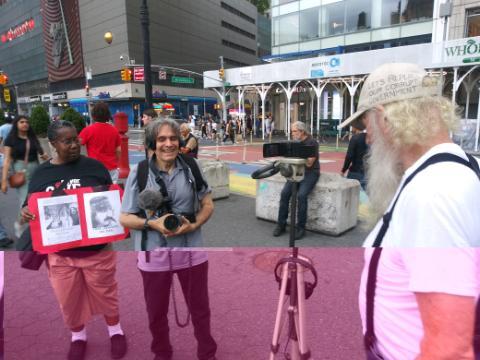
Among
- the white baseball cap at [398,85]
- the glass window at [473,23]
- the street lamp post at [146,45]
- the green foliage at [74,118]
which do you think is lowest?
the white baseball cap at [398,85]

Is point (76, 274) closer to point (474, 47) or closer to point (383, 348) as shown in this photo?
point (383, 348)

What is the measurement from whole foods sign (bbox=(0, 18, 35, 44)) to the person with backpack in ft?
224

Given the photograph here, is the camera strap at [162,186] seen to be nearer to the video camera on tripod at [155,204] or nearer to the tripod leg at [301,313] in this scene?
the video camera on tripod at [155,204]

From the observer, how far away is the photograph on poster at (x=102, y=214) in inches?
80.9

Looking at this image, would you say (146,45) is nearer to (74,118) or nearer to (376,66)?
(74,118)

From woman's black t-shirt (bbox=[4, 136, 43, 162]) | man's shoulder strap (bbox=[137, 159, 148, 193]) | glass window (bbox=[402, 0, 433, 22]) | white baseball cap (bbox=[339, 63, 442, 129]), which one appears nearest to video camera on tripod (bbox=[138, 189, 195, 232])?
man's shoulder strap (bbox=[137, 159, 148, 193])

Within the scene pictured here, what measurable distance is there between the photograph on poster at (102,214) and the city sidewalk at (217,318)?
0.87 feet

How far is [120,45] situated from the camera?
44.4m

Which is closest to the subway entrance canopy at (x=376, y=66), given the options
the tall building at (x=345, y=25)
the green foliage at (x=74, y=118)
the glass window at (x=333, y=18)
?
the tall building at (x=345, y=25)

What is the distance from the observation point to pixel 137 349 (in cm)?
227

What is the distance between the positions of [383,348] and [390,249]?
0.37 metres

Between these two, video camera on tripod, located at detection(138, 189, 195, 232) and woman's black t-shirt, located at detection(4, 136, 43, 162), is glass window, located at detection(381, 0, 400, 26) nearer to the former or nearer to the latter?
woman's black t-shirt, located at detection(4, 136, 43, 162)

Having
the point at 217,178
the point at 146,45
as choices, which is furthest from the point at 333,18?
the point at 217,178

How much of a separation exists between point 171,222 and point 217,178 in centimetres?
552
